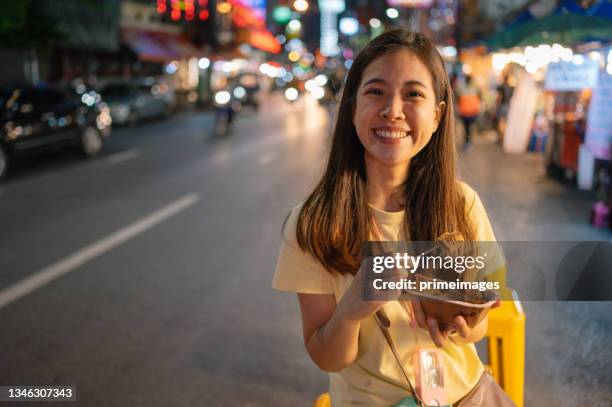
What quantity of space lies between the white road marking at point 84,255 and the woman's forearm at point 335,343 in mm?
3994

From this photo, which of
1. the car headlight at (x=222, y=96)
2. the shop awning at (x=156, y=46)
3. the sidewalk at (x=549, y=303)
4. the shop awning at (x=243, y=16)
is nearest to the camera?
the sidewalk at (x=549, y=303)

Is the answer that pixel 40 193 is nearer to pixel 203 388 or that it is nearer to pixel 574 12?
pixel 203 388

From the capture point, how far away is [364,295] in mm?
1374

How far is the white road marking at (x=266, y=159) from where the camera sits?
43.8ft

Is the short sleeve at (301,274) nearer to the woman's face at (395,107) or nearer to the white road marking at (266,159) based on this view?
the woman's face at (395,107)

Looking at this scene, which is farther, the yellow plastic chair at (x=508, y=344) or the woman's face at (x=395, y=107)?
the yellow plastic chair at (x=508, y=344)

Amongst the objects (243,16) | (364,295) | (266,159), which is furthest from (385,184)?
(243,16)

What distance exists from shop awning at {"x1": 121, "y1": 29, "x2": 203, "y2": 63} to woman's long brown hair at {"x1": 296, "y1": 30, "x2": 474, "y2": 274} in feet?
103

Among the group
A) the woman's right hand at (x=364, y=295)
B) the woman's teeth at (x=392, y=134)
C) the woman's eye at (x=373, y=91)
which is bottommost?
the woman's right hand at (x=364, y=295)

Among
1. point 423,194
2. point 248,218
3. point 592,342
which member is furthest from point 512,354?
point 248,218

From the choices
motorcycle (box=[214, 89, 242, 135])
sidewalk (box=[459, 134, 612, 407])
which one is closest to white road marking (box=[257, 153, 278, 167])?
sidewalk (box=[459, 134, 612, 407])

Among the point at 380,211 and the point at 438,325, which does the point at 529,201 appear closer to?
the point at 380,211

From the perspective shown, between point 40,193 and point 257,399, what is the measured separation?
292 inches

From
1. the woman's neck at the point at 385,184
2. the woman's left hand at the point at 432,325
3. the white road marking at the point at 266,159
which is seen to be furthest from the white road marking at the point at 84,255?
the white road marking at the point at 266,159
